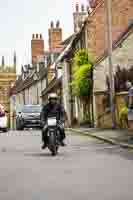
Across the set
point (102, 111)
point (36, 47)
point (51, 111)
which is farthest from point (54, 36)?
point (51, 111)

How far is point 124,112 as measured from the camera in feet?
97.2

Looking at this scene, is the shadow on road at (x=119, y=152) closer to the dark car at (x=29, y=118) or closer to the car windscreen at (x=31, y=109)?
the dark car at (x=29, y=118)

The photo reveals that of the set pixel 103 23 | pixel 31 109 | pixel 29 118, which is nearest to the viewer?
pixel 29 118

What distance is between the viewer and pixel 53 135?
16859 millimetres

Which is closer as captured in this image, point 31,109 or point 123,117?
point 123,117

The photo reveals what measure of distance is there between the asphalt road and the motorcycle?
0.88 feet

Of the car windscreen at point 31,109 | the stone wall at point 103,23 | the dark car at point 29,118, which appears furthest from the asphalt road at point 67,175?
the stone wall at point 103,23

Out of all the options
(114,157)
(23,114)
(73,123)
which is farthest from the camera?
(73,123)

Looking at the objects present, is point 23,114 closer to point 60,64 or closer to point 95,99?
point 95,99

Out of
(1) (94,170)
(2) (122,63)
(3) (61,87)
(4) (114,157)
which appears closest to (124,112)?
(2) (122,63)

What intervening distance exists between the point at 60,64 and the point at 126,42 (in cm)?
2679

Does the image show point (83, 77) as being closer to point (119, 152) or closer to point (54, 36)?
point (119, 152)

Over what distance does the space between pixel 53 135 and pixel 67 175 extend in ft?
16.4

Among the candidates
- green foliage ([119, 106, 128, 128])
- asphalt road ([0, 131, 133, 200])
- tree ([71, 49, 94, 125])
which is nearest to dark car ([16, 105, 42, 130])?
tree ([71, 49, 94, 125])
